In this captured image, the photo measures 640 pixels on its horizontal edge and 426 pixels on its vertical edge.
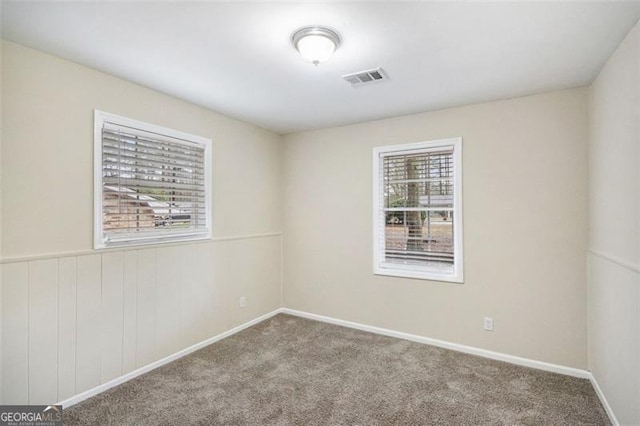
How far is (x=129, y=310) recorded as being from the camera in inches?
106

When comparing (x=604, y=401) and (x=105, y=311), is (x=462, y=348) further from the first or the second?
(x=105, y=311)

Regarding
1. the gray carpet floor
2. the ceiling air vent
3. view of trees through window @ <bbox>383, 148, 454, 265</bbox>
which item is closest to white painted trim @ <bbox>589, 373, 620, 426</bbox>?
the gray carpet floor

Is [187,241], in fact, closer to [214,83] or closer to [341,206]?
[214,83]

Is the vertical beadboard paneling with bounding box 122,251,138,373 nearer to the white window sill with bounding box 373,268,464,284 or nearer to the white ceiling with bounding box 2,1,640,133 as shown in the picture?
the white ceiling with bounding box 2,1,640,133

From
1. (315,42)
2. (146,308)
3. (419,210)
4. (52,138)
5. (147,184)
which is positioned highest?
(315,42)

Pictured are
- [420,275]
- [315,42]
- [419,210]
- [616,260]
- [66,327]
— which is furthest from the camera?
[419,210]

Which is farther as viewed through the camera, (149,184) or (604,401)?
(149,184)

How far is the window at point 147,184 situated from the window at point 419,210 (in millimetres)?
2014

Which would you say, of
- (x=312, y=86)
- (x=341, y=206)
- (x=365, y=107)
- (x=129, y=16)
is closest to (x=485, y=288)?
(x=341, y=206)

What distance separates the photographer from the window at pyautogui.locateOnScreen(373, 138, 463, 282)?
3.38 m

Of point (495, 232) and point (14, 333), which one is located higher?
point (495, 232)

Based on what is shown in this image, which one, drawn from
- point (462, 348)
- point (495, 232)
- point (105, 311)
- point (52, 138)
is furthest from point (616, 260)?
point (52, 138)

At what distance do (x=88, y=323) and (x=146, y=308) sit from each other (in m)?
0.46

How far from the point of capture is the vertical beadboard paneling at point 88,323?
7.82 ft
